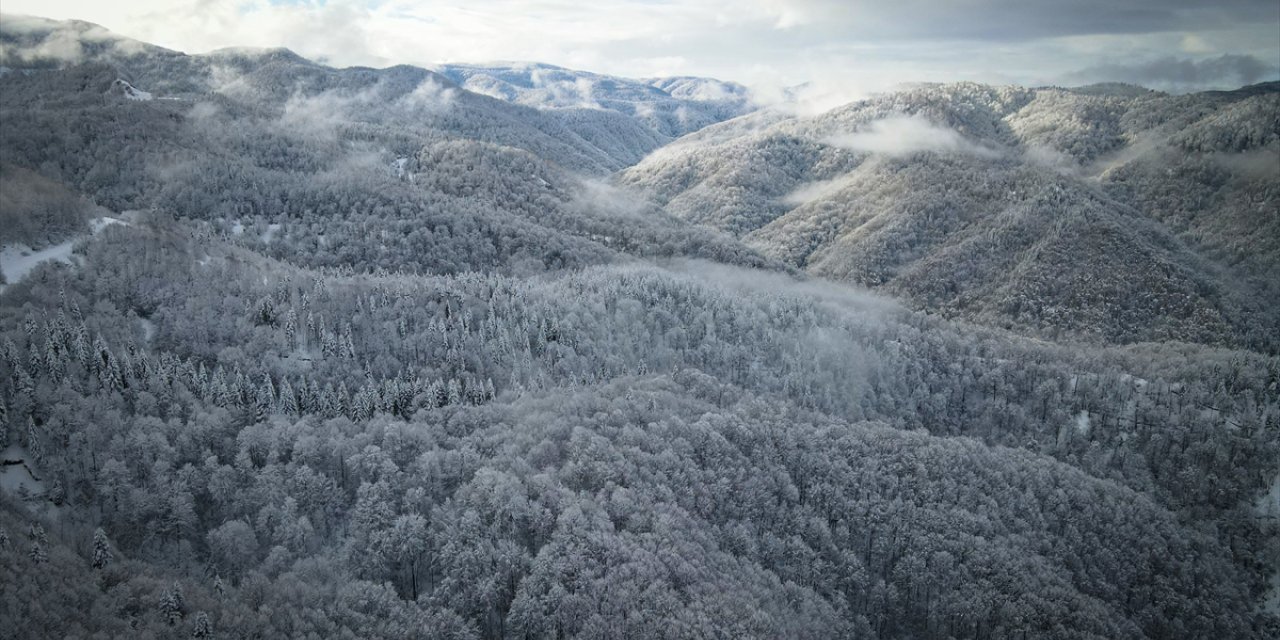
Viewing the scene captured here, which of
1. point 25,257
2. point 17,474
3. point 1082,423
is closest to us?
point 17,474

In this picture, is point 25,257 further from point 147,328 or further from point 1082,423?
point 1082,423

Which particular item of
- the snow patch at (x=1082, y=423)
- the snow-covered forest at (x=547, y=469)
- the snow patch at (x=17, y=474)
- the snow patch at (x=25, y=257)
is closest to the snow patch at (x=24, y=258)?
the snow patch at (x=25, y=257)

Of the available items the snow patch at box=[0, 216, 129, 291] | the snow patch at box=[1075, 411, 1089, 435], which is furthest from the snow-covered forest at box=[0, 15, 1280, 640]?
the snow patch at box=[0, 216, 129, 291]

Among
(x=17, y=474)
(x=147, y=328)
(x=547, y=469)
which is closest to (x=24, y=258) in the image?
(x=147, y=328)

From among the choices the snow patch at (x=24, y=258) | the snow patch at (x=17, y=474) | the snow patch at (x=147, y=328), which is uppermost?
the snow patch at (x=24, y=258)

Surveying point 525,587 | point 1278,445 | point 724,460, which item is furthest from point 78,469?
point 1278,445

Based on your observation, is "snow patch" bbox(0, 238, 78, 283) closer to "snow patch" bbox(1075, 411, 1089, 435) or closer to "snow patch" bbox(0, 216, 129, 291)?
"snow patch" bbox(0, 216, 129, 291)

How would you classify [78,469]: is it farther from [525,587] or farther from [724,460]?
[724,460]

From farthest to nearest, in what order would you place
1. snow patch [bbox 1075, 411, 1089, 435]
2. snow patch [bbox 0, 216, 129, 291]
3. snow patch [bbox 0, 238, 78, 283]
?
snow patch [bbox 1075, 411, 1089, 435], snow patch [bbox 0, 216, 129, 291], snow patch [bbox 0, 238, 78, 283]

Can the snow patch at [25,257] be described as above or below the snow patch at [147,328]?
above

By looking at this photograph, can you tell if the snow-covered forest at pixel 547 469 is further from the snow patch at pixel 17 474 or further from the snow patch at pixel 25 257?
the snow patch at pixel 25 257

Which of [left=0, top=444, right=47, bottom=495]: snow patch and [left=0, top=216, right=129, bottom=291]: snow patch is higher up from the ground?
[left=0, top=216, right=129, bottom=291]: snow patch

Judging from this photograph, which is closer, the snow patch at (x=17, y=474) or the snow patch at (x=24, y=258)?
the snow patch at (x=17, y=474)
